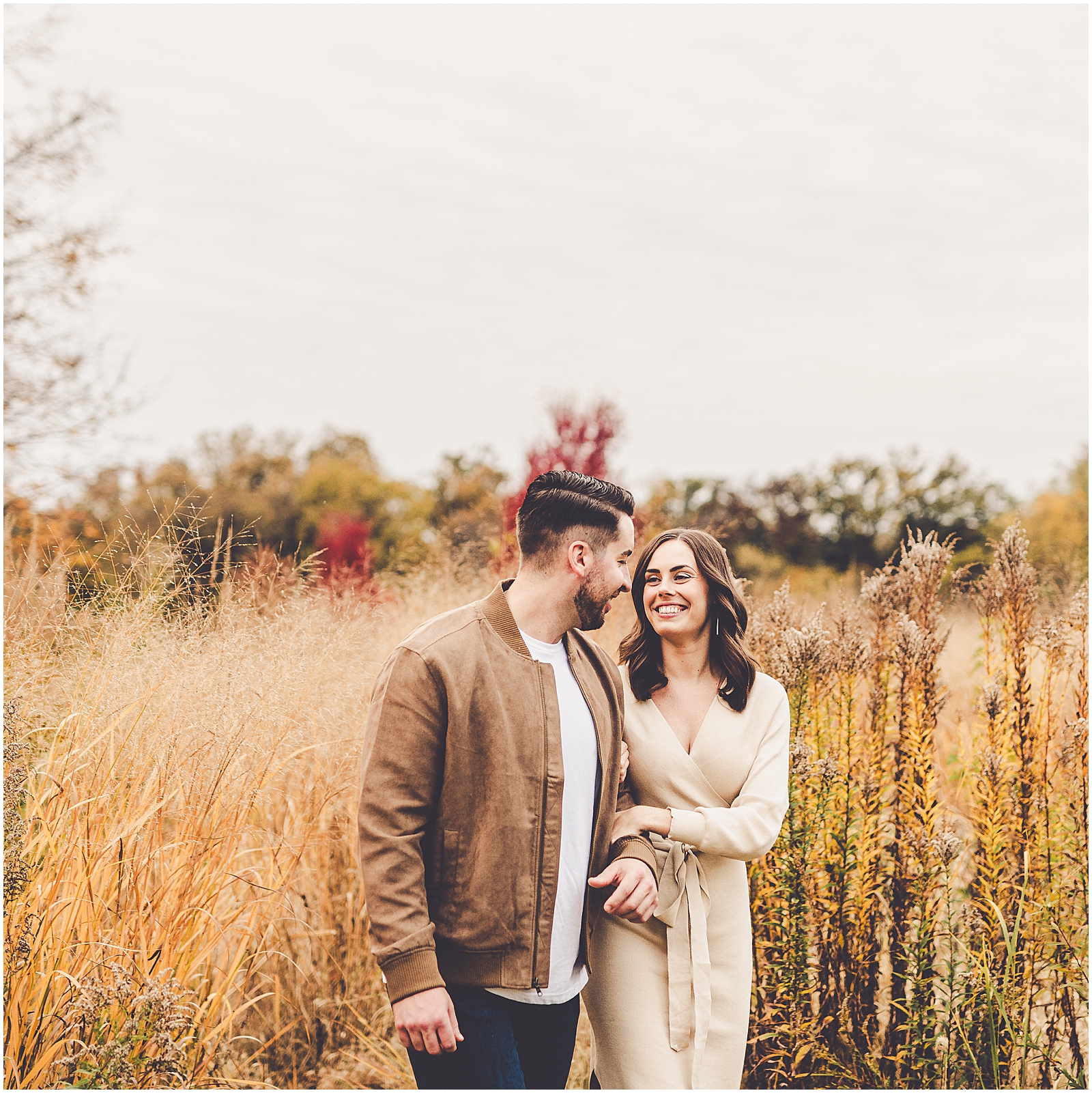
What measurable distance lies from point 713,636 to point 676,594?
0.20 m

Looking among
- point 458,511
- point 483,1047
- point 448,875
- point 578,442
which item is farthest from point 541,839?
point 458,511

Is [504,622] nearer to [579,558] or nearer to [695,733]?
[579,558]

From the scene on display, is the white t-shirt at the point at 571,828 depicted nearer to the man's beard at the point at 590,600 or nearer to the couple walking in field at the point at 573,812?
the couple walking in field at the point at 573,812

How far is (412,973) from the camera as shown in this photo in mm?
1562

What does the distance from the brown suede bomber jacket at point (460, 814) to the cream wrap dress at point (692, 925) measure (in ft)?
1.28

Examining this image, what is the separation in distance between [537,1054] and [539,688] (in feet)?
2.77

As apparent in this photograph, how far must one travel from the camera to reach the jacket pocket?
1682 millimetres

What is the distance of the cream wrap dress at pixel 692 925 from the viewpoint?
196cm

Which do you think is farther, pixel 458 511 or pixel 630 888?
pixel 458 511

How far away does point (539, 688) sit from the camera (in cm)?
179

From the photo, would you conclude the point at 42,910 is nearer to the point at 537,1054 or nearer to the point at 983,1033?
the point at 537,1054

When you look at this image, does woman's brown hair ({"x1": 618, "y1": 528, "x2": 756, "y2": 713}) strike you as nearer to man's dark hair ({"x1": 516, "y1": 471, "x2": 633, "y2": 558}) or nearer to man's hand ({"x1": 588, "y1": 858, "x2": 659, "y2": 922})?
man's dark hair ({"x1": 516, "y1": 471, "x2": 633, "y2": 558})

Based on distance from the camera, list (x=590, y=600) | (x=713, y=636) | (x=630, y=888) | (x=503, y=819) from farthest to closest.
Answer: (x=713, y=636) < (x=590, y=600) < (x=630, y=888) < (x=503, y=819)

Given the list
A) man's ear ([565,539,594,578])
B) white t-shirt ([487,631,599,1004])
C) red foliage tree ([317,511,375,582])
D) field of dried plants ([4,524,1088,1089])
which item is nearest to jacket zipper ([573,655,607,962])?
white t-shirt ([487,631,599,1004])
